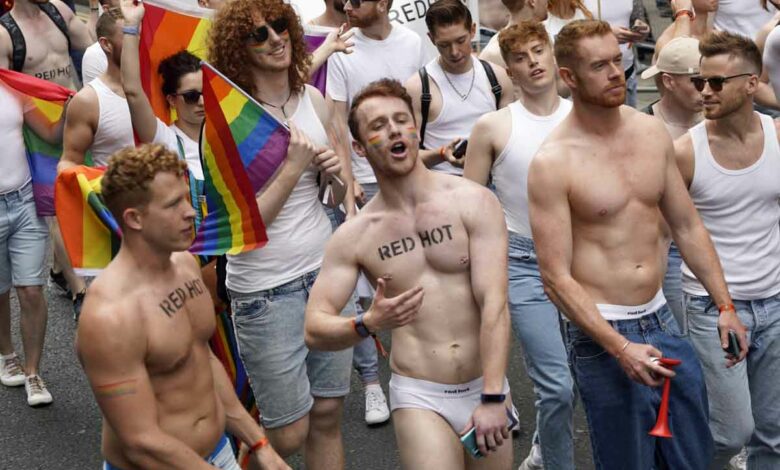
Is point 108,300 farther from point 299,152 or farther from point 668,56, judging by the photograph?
point 668,56

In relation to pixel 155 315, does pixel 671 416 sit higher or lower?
lower

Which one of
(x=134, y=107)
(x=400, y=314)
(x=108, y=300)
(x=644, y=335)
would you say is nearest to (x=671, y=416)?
(x=644, y=335)

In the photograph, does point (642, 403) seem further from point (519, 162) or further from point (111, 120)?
point (111, 120)

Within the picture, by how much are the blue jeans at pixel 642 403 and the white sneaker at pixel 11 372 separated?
401cm

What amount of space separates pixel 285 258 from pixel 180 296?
114cm

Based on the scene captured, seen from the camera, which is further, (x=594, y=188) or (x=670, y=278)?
(x=670, y=278)

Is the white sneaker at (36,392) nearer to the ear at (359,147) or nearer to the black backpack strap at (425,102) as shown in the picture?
the black backpack strap at (425,102)

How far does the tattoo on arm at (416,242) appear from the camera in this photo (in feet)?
16.1

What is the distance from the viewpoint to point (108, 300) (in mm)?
4348

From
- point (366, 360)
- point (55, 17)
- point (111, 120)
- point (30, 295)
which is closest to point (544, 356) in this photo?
point (366, 360)

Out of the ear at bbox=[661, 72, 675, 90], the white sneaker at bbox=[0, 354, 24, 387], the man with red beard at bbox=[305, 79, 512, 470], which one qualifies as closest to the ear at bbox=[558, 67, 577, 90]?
the man with red beard at bbox=[305, 79, 512, 470]

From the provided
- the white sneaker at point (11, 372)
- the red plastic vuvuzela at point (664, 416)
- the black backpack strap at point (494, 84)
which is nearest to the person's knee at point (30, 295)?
the white sneaker at point (11, 372)

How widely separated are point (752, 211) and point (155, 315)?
2641 mm

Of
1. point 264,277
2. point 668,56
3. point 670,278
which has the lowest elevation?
point 670,278
